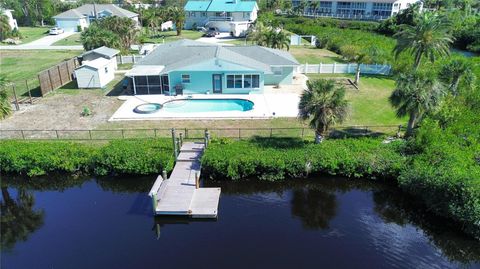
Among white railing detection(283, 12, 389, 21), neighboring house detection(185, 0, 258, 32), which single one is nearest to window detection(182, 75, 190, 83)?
neighboring house detection(185, 0, 258, 32)

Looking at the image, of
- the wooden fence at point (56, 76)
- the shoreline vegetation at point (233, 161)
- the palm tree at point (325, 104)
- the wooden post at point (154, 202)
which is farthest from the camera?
the wooden fence at point (56, 76)

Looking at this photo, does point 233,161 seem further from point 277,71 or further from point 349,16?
point 349,16

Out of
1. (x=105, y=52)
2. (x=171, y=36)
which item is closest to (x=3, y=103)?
(x=105, y=52)

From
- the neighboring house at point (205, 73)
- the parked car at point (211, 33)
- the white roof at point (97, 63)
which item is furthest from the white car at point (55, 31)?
the neighboring house at point (205, 73)

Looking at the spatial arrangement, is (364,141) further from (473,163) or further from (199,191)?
(199,191)

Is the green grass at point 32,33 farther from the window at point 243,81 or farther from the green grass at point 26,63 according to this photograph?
the window at point 243,81

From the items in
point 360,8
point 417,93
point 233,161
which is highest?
point 360,8
